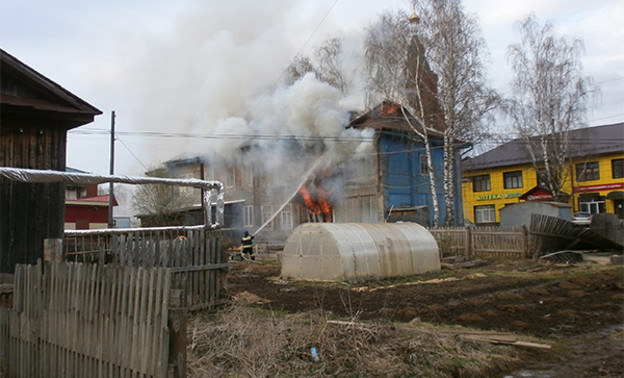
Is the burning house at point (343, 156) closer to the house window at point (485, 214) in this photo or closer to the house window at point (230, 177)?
the house window at point (230, 177)

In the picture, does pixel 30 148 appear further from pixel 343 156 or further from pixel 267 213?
pixel 267 213

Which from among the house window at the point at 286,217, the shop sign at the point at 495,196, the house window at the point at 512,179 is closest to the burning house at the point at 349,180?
the house window at the point at 286,217

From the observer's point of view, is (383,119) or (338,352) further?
(383,119)

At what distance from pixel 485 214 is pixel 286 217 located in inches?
959

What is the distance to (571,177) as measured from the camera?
38.8 m

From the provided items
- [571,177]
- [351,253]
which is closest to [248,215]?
[351,253]

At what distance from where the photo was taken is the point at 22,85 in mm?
9789

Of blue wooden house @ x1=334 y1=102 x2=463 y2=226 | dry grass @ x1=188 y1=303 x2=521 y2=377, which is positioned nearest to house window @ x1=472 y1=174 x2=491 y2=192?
blue wooden house @ x1=334 y1=102 x2=463 y2=226

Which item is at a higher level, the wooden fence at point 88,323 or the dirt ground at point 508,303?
the wooden fence at point 88,323

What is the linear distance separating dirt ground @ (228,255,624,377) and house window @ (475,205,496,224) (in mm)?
29587

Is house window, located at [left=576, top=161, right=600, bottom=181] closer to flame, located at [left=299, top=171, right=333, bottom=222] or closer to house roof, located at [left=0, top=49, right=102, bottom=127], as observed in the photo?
flame, located at [left=299, top=171, right=333, bottom=222]

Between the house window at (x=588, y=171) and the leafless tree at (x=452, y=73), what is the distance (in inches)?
793

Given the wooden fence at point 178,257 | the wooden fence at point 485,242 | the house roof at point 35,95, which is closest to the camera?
the wooden fence at point 178,257

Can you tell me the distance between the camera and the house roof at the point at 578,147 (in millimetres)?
38000
